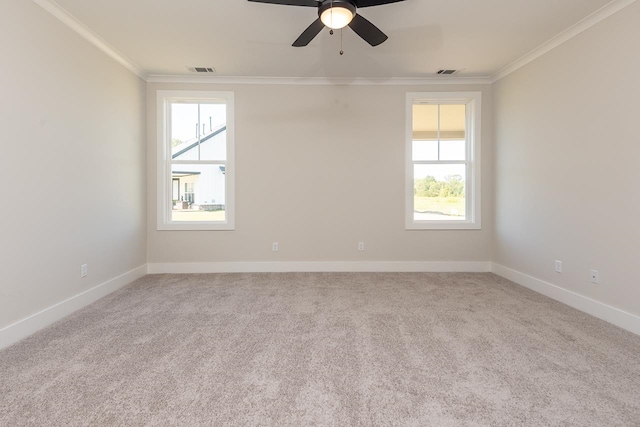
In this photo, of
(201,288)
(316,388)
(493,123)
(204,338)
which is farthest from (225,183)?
(493,123)

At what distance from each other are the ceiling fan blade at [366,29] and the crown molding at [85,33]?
2.63 meters

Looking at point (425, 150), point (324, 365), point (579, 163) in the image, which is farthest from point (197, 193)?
point (579, 163)

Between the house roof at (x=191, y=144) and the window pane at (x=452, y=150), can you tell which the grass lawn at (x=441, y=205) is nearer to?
the window pane at (x=452, y=150)

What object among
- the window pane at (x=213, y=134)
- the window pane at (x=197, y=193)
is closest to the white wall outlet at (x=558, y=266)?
the window pane at (x=197, y=193)

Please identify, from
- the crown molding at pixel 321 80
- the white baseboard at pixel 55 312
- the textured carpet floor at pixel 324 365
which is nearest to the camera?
the textured carpet floor at pixel 324 365

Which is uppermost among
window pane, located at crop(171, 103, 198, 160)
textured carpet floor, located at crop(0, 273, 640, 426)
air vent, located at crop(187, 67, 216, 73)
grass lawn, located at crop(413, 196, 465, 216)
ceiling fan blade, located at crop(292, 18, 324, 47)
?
air vent, located at crop(187, 67, 216, 73)

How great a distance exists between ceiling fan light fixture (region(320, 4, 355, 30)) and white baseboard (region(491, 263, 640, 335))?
3345mm

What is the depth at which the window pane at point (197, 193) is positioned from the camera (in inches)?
174

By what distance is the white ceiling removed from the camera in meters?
2.68

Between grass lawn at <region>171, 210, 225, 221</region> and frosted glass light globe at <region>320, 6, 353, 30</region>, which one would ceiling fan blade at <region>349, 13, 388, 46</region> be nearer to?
frosted glass light globe at <region>320, 6, 353, 30</region>

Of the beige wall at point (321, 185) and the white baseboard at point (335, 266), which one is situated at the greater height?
the beige wall at point (321, 185)

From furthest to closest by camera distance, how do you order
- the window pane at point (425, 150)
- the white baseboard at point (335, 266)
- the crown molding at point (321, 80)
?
the window pane at point (425, 150)
the white baseboard at point (335, 266)
the crown molding at point (321, 80)

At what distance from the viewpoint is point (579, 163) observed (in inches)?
117

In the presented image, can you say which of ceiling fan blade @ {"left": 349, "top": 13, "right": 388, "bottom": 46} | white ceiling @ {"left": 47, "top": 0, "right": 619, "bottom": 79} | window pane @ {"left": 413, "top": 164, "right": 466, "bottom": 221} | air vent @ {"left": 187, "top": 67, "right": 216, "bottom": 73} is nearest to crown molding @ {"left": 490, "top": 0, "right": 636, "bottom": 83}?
white ceiling @ {"left": 47, "top": 0, "right": 619, "bottom": 79}
